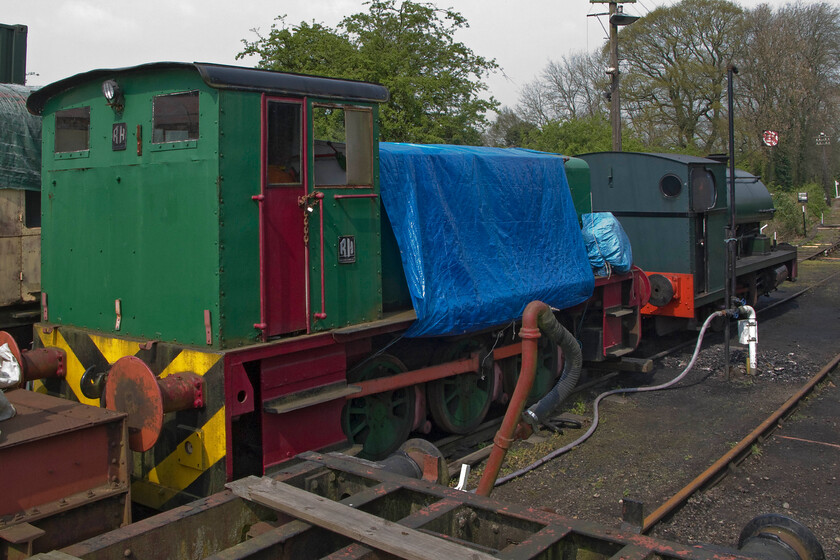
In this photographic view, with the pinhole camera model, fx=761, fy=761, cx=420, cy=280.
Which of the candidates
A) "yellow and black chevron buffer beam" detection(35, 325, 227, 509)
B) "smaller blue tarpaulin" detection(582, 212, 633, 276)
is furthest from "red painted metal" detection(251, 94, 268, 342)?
"smaller blue tarpaulin" detection(582, 212, 633, 276)

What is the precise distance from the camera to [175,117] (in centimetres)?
529

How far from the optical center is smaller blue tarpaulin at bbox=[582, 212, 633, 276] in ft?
29.8

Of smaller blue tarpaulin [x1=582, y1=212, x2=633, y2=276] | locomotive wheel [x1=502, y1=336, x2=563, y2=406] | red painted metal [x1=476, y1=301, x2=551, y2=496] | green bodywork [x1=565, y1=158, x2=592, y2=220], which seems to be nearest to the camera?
red painted metal [x1=476, y1=301, x2=551, y2=496]

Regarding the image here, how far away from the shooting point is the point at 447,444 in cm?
729


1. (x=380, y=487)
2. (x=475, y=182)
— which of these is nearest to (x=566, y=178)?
(x=475, y=182)

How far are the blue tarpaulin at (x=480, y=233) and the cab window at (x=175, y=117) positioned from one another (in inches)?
69.1

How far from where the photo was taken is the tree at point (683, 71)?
39188 millimetres

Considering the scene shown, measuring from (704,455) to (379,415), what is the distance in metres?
3.03

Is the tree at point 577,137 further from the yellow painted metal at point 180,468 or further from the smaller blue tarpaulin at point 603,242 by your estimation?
the yellow painted metal at point 180,468

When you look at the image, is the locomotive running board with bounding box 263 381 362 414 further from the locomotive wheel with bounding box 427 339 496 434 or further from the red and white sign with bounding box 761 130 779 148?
the red and white sign with bounding box 761 130 779 148

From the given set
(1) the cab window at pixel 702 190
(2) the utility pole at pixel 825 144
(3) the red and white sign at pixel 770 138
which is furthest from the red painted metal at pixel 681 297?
(2) the utility pole at pixel 825 144

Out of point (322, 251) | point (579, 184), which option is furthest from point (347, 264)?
point (579, 184)

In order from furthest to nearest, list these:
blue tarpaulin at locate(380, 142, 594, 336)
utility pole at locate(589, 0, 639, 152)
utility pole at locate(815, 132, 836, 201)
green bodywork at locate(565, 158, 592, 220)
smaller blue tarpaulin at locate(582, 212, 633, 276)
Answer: utility pole at locate(815, 132, 836, 201) < utility pole at locate(589, 0, 639, 152) < green bodywork at locate(565, 158, 592, 220) < smaller blue tarpaulin at locate(582, 212, 633, 276) < blue tarpaulin at locate(380, 142, 594, 336)

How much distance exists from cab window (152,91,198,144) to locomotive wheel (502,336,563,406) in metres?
4.42
